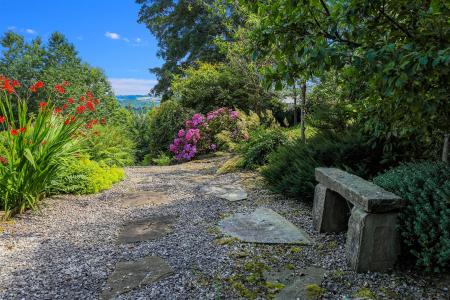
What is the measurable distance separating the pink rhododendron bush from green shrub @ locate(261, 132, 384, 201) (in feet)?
13.7

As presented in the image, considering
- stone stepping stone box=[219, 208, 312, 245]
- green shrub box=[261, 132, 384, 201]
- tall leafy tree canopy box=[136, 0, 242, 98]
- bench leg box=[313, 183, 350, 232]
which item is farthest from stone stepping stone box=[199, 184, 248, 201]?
tall leafy tree canopy box=[136, 0, 242, 98]

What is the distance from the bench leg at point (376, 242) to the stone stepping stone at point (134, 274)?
4.01 feet

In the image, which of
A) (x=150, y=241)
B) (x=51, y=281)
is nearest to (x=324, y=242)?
(x=150, y=241)

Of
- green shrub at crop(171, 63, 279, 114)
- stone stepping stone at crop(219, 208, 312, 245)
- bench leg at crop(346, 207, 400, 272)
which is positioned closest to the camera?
bench leg at crop(346, 207, 400, 272)

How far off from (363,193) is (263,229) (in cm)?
103

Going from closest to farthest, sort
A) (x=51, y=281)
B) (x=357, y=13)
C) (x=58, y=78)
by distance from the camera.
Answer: (x=357, y=13)
(x=51, y=281)
(x=58, y=78)

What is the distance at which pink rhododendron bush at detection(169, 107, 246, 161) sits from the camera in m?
8.73

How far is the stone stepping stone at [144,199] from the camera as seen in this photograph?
4309 mm

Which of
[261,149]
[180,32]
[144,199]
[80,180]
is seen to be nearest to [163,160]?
[261,149]

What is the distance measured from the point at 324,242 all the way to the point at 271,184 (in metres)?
1.88

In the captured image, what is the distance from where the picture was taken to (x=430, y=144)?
147 inches

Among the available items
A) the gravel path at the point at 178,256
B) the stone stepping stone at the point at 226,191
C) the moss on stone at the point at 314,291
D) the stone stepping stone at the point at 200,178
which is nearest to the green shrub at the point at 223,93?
the stone stepping stone at the point at 200,178

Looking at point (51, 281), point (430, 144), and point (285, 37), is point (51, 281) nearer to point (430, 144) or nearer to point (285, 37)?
point (285, 37)

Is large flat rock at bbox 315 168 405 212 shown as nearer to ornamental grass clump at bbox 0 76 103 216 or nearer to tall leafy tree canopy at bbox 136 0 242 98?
ornamental grass clump at bbox 0 76 103 216
